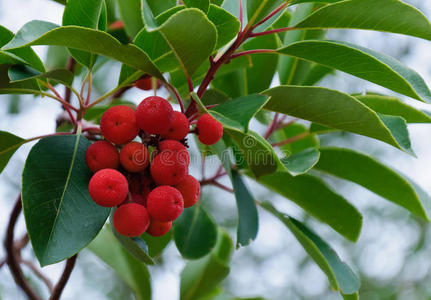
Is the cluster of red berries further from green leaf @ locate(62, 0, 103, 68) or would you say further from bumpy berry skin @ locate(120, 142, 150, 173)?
green leaf @ locate(62, 0, 103, 68)

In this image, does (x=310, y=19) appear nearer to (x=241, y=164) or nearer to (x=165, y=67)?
(x=165, y=67)

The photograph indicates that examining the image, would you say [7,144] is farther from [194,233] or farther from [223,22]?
[194,233]

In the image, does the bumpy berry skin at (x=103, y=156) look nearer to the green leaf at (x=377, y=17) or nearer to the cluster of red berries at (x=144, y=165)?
the cluster of red berries at (x=144, y=165)

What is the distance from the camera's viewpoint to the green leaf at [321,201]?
151cm

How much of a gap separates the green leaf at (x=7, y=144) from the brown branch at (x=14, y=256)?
13cm

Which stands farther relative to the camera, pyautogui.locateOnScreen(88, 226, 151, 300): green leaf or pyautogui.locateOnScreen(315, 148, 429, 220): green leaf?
pyautogui.locateOnScreen(88, 226, 151, 300): green leaf

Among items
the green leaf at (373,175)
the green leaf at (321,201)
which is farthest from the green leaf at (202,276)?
the green leaf at (373,175)

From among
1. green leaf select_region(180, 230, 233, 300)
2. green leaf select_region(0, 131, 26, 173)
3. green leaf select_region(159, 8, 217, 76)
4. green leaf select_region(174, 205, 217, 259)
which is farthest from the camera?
green leaf select_region(180, 230, 233, 300)

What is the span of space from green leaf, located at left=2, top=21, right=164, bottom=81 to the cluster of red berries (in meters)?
0.10

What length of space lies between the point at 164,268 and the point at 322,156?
3.79 m

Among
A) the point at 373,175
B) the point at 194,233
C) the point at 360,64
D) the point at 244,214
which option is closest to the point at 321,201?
the point at 373,175

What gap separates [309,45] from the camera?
1.08m

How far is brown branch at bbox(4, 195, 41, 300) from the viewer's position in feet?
4.48

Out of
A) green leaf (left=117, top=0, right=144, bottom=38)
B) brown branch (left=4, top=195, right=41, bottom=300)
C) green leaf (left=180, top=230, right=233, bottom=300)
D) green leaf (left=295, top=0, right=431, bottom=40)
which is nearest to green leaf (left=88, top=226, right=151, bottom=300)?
green leaf (left=180, top=230, right=233, bottom=300)
